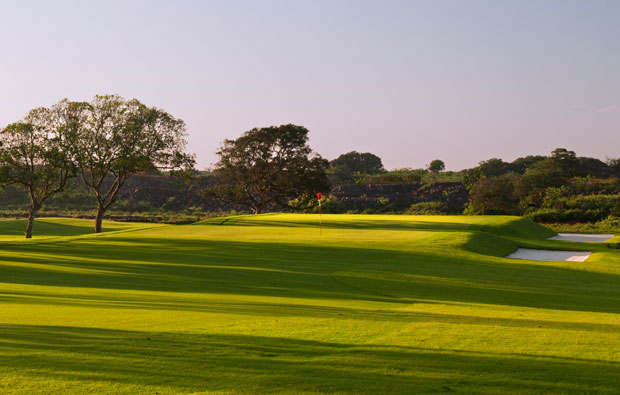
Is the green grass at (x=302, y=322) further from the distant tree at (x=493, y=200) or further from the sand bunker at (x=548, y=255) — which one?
the distant tree at (x=493, y=200)

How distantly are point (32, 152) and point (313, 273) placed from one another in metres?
25.6

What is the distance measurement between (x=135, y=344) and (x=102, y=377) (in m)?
1.56

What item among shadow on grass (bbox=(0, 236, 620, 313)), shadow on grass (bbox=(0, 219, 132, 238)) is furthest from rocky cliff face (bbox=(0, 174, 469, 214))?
shadow on grass (bbox=(0, 236, 620, 313))

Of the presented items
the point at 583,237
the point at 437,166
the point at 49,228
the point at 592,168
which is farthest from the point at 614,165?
the point at 49,228

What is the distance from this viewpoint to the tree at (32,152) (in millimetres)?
37156

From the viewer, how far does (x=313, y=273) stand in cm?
1967

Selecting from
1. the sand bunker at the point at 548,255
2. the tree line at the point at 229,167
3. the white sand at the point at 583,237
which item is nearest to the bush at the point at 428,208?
the tree line at the point at 229,167

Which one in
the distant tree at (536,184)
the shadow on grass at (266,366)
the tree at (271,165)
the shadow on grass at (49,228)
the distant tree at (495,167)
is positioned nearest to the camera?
the shadow on grass at (266,366)

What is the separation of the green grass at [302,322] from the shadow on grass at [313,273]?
82mm

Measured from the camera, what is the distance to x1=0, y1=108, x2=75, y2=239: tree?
37156mm

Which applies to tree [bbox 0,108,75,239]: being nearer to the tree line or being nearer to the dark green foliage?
the tree line

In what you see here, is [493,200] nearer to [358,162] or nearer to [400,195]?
[400,195]

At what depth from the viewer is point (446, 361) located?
25.5 feet

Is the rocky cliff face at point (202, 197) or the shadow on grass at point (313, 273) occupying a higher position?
the rocky cliff face at point (202, 197)
